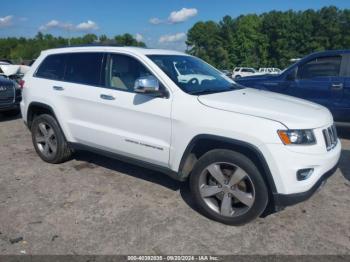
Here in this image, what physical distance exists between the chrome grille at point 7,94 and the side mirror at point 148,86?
257 inches

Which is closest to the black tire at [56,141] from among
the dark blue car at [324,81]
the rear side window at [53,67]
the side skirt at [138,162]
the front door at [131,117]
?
the side skirt at [138,162]

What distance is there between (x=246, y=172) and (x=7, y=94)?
782cm

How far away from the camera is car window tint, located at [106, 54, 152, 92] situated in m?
4.27

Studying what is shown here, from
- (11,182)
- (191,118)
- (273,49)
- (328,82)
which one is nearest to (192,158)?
(191,118)

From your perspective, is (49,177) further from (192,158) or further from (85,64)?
(192,158)

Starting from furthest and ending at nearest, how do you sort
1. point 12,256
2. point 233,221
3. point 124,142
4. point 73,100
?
point 73,100, point 124,142, point 233,221, point 12,256

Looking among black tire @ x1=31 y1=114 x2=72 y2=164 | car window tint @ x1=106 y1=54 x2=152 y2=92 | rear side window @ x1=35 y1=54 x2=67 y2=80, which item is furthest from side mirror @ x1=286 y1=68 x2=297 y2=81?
black tire @ x1=31 y1=114 x2=72 y2=164

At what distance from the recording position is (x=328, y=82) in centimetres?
695

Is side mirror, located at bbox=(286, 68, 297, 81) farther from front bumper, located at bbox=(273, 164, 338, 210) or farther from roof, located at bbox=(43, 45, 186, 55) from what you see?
front bumper, located at bbox=(273, 164, 338, 210)

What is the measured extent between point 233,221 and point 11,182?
3.14 metres

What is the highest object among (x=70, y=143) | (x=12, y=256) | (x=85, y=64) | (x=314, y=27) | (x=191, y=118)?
(x=314, y=27)

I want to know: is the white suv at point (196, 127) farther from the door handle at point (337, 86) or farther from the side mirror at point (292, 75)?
the door handle at point (337, 86)

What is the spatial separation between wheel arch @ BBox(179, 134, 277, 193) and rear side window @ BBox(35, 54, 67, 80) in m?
2.45

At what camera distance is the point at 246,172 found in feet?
11.2
